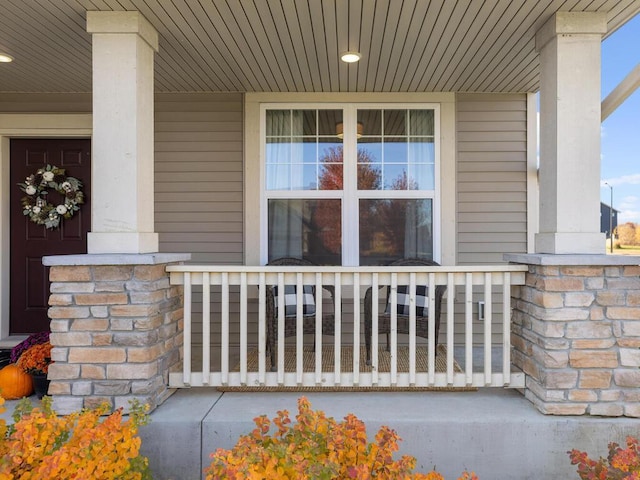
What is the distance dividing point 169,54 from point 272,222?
164 cm

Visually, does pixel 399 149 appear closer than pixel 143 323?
No

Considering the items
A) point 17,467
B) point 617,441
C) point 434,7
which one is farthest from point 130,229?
point 617,441

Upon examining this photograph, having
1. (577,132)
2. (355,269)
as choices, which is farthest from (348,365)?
(577,132)

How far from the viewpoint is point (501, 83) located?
12.4 feet

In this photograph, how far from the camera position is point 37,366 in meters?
2.70

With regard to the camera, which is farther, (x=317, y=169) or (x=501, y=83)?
(x=317, y=169)

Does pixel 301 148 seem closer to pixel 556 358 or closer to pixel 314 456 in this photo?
pixel 556 358

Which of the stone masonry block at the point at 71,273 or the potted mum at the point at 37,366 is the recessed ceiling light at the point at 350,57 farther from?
the potted mum at the point at 37,366

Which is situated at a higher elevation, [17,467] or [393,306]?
[393,306]

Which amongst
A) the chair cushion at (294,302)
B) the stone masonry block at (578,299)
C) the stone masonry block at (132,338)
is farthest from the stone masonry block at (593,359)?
the stone masonry block at (132,338)

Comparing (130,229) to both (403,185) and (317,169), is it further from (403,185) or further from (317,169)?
(403,185)

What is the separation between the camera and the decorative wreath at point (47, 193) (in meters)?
3.94

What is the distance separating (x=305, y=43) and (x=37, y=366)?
2.72 m

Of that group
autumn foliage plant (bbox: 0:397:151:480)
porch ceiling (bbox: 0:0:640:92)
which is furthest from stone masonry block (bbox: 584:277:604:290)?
autumn foliage plant (bbox: 0:397:151:480)
